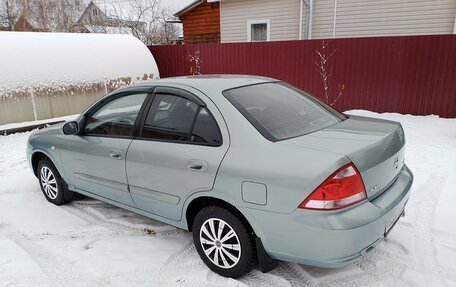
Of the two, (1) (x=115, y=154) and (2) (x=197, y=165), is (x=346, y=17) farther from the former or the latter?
(2) (x=197, y=165)

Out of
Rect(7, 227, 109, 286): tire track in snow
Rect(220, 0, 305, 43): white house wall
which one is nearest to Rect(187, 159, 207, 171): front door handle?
Rect(7, 227, 109, 286): tire track in snow

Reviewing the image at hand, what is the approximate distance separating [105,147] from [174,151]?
964 mm

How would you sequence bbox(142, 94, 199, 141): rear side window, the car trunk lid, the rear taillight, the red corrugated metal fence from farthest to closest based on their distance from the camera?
the red corrugated metal fence < bbox(142, 94, 199, 141): rear side window < the car trunk lid < the rear taillight

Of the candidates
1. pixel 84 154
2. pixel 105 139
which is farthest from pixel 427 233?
pixel 84 154

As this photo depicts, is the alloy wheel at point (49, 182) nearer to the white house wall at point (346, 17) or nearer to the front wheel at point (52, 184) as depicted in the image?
the front wheel at point (52, 184)

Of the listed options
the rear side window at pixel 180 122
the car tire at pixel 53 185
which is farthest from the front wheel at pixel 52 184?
the rear side window at pixel 180 122

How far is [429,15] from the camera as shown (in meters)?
10.7

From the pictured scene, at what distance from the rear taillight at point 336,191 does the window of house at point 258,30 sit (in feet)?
41.3

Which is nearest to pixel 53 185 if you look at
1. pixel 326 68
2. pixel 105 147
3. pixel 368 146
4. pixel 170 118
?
pixel 105 147

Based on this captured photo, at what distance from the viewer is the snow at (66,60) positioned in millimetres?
8367

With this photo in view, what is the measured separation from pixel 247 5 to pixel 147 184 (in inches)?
494

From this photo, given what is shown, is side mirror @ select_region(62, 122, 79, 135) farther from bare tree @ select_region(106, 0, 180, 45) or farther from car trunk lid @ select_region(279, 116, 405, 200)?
bare tree @ select_region(106, 0, 180, 45)

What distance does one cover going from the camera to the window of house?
46.2 feet

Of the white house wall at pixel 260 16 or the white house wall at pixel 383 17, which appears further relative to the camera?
the white house wall at pixel 260 16
